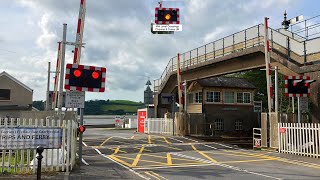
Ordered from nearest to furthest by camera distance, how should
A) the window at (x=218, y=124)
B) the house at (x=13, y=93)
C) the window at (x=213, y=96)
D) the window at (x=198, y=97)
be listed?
1. the window at (x=218, y=124)
2. the window at (x=198, y=97)
3. the window at (x=213, y=96)
4. the house at (x=13, y=93)

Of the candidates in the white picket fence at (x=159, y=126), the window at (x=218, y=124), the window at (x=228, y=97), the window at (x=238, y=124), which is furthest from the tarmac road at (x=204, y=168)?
the window at (x=238, y=124)

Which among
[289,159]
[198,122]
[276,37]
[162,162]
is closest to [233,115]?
[198,122]

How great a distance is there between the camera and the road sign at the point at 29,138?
10430mm

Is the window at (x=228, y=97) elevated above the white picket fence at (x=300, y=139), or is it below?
above

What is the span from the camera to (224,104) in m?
40.8

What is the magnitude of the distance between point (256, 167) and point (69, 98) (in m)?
7.15

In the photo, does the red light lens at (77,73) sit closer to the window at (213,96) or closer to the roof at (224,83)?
the roof at (224,83)

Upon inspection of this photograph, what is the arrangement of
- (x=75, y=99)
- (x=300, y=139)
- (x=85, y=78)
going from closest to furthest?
(x=75, y=99) < (x=85, y=78) < (x=300, y=139)

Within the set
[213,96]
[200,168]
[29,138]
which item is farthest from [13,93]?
[200,168]

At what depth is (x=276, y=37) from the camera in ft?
71.9

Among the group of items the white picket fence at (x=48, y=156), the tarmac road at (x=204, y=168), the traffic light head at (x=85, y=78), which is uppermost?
the traffic light head at (x=85, y=78)

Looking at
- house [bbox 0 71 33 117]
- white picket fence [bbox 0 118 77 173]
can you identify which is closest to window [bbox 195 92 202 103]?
house [bbox 0 71 33 117]

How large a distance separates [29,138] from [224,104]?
32133 millimetres

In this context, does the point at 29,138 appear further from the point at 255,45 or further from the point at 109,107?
the point at 109,107
